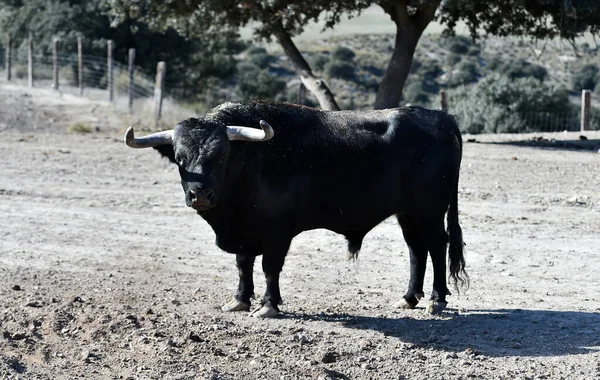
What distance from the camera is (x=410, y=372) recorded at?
7688 millimetres

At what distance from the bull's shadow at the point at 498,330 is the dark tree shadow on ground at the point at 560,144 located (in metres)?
14.1

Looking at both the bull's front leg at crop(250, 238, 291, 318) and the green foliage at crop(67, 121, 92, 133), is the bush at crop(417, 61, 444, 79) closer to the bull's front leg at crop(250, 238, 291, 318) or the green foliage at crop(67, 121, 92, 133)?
the green foliage at crop(67, 121, 92, 133)

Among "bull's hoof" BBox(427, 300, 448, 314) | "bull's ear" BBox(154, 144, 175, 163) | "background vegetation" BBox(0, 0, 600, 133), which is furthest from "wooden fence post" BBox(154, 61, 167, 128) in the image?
"bull's hoof" BBox(427, 300, 448, 314)

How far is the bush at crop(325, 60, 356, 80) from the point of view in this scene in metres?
60.6

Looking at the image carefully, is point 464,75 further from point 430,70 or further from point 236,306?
point 236,306

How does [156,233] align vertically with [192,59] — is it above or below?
below

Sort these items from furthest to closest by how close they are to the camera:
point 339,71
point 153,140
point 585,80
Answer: point 339,71 → point 585,80 → point 153,140

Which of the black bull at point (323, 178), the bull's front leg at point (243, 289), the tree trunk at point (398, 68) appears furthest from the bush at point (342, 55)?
the bull's front leg at point (243, 289)

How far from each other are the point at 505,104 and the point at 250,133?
25.9 meters

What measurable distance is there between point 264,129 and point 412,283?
2.28 metres

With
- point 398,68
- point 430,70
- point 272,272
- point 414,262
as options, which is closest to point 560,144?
point 398,68

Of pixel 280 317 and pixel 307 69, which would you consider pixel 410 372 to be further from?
pixel 307 69

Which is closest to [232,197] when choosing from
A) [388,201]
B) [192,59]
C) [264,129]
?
[264,129]

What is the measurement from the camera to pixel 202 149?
8398 millimetres
